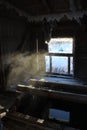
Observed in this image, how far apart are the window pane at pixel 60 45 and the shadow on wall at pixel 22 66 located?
425 mm

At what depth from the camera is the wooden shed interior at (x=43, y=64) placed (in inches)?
178

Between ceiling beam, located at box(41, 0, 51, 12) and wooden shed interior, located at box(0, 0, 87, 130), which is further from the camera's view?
ceiling beam, located at box(41, 0, 51, 12)

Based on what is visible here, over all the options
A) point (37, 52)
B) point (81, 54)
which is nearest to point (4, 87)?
point (37, 52)

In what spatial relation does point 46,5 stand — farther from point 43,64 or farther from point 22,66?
point 43,64

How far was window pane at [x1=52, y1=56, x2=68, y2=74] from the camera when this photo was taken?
8.01 metres

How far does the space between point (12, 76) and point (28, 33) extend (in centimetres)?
195

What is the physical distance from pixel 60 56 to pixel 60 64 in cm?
63

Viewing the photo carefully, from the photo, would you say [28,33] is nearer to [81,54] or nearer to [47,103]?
[81,54]

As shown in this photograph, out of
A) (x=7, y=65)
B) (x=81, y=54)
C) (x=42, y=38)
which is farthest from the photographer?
(x=42, y=38)

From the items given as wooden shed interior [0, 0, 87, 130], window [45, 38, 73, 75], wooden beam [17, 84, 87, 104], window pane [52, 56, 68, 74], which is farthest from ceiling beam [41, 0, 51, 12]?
window pane [52, 56, 68, 74]

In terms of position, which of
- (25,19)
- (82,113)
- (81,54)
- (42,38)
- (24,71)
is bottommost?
(82,113)

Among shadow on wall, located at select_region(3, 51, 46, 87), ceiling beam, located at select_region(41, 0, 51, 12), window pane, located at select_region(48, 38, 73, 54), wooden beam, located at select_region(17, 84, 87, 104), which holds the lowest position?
wooden beam, located at select_region(17, 84, 87, 104)

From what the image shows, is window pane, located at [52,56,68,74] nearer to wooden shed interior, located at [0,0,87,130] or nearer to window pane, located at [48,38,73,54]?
wooden shed interior, located at [0,0,87,130]

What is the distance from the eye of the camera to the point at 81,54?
7.14m
